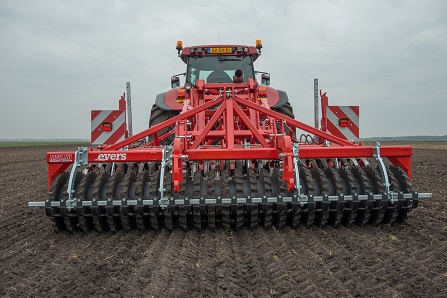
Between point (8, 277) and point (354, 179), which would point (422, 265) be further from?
point (8, 277)

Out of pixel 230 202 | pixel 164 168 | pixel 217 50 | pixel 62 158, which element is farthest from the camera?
pixel 217 50

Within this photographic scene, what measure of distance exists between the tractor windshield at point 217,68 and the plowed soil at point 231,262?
3.75m

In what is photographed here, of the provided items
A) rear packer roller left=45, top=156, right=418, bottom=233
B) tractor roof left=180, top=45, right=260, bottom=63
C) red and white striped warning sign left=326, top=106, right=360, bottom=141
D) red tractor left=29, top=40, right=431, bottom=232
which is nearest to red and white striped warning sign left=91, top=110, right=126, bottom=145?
tractor roof left=180, top=45, right=260, bottom=63

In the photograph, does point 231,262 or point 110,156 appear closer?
point 231,262

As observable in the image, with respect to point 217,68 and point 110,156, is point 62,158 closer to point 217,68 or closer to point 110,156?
point 110,156

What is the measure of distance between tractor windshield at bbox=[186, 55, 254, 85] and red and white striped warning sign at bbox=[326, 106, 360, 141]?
172 cm

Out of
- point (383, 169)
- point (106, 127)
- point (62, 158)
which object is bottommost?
point (383, 169)

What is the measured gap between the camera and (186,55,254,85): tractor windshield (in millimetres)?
7715

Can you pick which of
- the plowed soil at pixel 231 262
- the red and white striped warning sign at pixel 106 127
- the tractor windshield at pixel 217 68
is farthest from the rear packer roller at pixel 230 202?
the tractor windshield at pixel 217 68

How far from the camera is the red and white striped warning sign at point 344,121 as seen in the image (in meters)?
6.71

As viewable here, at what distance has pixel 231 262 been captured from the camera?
353 cm

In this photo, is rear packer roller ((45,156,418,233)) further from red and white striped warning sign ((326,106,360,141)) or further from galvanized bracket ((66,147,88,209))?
red and white striped warning sign ((326,106,360,141))

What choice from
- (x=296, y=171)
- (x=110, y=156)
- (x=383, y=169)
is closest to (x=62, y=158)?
(x=110, y=156)

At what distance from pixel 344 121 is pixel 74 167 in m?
4.00
